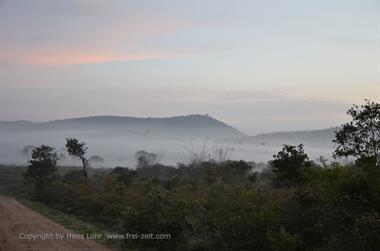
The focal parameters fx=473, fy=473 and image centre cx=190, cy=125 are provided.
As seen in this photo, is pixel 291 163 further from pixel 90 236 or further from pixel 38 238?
pixel 38 238

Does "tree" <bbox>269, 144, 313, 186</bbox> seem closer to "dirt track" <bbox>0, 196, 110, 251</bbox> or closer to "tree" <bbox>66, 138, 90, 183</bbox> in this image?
"dirt track" <bbox>0, 196, 110, 251</bbox>

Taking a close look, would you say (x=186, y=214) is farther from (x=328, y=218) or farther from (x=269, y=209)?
(x=328, y=218)

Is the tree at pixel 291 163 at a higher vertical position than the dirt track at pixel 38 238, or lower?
higher

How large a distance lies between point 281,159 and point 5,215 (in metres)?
12.5

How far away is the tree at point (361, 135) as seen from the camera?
14891 millimetres

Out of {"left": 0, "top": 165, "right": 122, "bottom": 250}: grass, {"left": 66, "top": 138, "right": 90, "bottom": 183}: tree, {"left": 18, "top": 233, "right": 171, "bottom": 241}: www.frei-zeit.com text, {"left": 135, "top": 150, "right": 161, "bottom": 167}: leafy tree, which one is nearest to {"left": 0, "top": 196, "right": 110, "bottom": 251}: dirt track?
{"left": 18, "top": 233, "right": 171, "bottom": 241}: www.frei-zeit.com text

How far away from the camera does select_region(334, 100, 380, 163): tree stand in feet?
48.9

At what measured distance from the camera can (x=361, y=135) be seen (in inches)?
603

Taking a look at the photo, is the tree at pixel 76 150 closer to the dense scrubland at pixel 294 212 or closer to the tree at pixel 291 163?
Result: the dense scrubland at pixel 294 212

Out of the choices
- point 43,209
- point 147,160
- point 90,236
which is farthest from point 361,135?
point 147,160

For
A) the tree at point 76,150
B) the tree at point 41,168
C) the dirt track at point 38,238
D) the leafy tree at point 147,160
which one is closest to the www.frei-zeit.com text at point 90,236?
the dirt track at point 38,238

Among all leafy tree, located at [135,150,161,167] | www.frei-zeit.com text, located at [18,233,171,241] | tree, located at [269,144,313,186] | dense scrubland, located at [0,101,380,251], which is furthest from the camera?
leafy tree, located at [135,150,161,167]

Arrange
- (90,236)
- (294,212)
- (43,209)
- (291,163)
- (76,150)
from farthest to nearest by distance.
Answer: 1. (76,150)
2. (43,209)
3. (291,163)
4. (90,236)
5. (294,212)

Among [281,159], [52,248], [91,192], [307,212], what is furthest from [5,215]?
[307,212]
